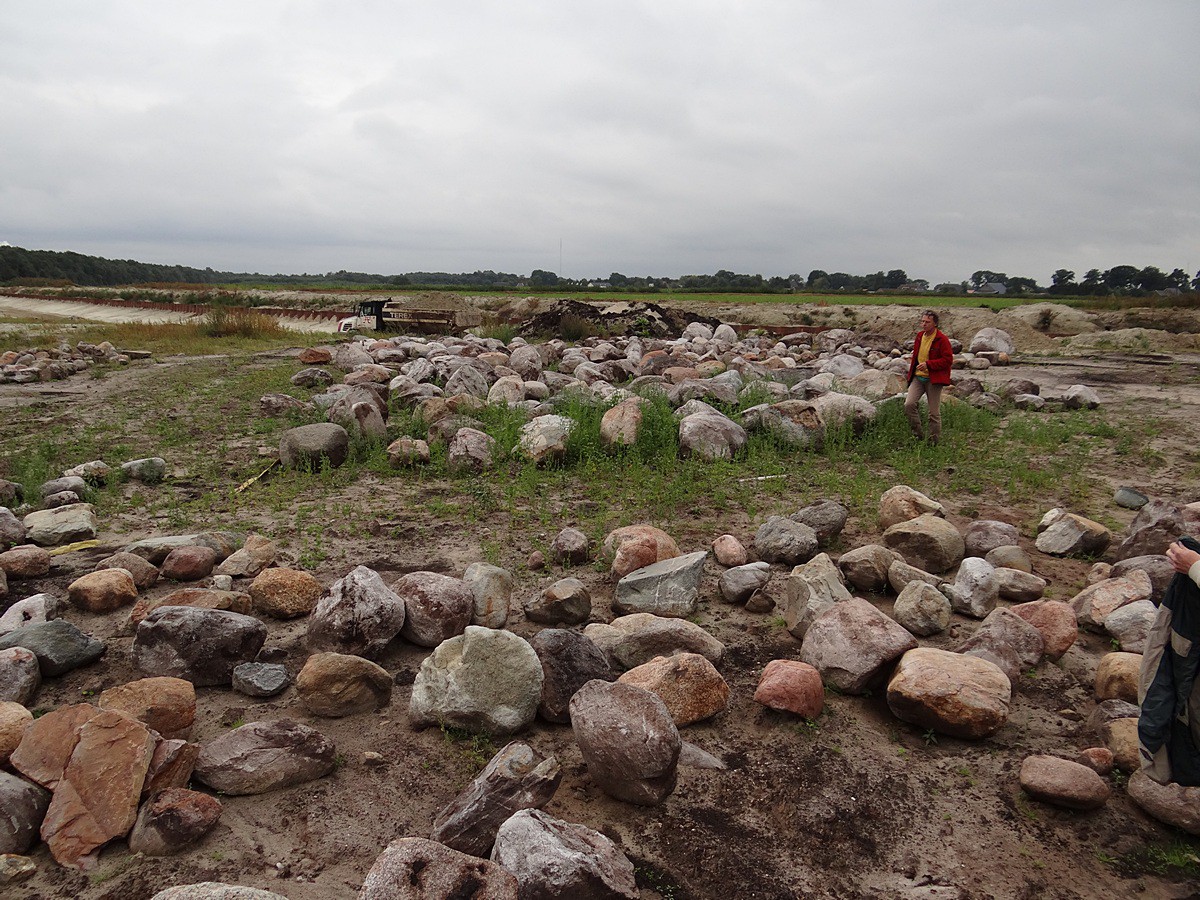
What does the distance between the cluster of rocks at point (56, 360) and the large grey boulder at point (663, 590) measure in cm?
1159

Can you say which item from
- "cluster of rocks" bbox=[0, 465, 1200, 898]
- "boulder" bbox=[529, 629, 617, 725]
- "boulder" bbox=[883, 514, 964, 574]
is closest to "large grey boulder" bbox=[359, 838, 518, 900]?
"cluster of rocks" bbox=[0, 465, 1200, 898]

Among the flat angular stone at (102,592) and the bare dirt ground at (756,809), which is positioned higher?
the flat angular stone at (102,592)

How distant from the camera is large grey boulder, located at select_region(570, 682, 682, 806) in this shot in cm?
257

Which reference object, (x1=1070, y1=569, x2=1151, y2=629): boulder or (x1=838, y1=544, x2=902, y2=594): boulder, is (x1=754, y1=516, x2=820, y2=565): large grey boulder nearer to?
(x1=838, y1=544, x2=902, y2=594): boulder

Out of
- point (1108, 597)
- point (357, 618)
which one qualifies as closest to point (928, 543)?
point (1108, 597)

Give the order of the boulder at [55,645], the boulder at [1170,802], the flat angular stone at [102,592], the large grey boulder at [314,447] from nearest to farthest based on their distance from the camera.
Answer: the boulder at [1170,802], the boulder at [55,645], the flat angular stone at [102,592], the large grey boulder at [314,447]

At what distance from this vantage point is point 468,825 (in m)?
2.34

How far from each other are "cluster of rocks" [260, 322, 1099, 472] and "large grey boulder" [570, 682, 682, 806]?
4.10m

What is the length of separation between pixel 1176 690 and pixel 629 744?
6.07 feet

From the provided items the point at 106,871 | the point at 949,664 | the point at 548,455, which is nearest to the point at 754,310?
the point at 548,455

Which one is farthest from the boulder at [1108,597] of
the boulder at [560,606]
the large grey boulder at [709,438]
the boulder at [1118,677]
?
the large grey boulder at [709,438]

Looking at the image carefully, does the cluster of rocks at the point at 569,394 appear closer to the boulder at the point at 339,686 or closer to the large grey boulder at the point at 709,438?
the large grey boulder at the point at 709,438

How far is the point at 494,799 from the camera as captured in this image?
2400 mm

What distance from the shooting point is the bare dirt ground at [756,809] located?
7.40ft
